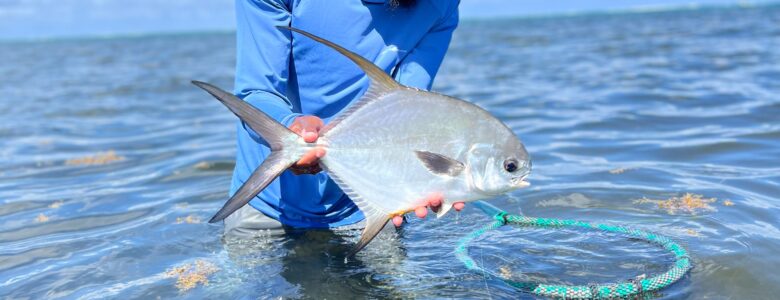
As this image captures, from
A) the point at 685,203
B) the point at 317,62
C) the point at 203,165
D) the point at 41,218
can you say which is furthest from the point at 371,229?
the point at 203,165

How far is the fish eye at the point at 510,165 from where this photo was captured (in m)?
2.79

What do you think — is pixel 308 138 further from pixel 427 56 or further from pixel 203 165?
pixel 203 165

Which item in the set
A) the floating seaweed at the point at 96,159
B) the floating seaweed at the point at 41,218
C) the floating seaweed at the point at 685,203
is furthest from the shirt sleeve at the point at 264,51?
the floating seaweed at the point at 96,159

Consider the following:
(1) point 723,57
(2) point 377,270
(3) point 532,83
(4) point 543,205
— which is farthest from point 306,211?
(1) point 723,57

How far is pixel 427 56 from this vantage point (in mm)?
3959

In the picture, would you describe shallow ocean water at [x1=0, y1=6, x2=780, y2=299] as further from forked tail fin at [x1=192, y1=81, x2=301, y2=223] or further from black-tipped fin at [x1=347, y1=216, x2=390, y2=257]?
forked tail fin at [x1=192, y1=81, x2=301, y2=223]

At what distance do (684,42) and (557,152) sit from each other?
16.5 m

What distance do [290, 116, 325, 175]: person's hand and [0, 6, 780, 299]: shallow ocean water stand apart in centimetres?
97

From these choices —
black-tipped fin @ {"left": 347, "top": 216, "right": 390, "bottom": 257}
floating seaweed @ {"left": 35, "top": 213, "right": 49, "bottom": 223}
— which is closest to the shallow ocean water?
floating seaweed @ {"left": 35, "top": 213, "right": 49, "bottom": 223}

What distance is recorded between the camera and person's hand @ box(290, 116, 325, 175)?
288 centimetres

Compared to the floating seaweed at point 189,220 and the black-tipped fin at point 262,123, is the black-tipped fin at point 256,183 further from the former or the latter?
the floating seaweed at point 189,220

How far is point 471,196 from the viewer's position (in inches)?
111

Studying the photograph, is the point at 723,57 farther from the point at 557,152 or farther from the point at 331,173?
the point at 331,173

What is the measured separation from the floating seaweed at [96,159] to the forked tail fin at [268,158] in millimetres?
5689
